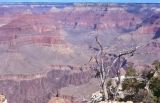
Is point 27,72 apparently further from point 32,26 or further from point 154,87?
point 154,87

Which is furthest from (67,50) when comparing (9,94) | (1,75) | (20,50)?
(9,94)

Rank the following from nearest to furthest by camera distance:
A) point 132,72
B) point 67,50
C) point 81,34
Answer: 1. point 132,72
2. point 67,50
3. point 81,34

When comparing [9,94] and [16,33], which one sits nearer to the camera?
[9,94]

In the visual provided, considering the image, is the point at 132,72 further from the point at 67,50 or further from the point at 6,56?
the point at 67,50

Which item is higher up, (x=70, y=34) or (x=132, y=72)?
(x=132, y=72)

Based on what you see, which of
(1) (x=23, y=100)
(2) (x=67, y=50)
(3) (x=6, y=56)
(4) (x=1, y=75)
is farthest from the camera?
(2) (x=67, y=50)

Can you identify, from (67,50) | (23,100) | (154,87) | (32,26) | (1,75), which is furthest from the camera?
(32,26)

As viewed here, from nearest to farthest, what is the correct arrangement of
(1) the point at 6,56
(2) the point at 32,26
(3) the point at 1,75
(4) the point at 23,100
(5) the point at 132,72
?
(5) the point at 132,72 < (4) the point at 23,100 < (3) the point at 1,75 < (1) the point at 6,56 < (2) the point at 32,26

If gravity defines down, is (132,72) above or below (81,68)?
above

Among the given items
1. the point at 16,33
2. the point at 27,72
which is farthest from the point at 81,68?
the point at 16,33

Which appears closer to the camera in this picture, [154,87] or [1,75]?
[154,87]
